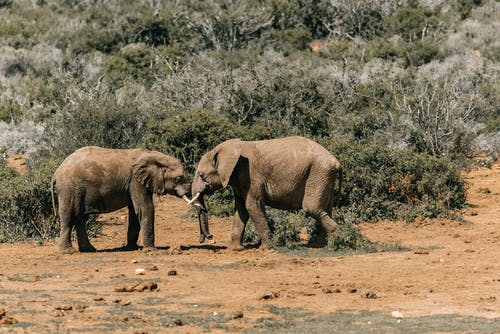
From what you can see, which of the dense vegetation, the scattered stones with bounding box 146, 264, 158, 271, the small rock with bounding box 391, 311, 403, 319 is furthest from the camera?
the dense vegetation

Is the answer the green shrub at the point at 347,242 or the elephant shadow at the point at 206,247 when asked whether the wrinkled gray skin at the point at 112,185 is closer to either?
the elephant shadow at the point at 206,247

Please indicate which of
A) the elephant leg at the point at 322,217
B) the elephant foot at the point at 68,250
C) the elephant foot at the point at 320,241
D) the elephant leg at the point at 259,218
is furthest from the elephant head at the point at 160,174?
the elephant foot at the point at 320,241

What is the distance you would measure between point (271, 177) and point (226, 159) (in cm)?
69

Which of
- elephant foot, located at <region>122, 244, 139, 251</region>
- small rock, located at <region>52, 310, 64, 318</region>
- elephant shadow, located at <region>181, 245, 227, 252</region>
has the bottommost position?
elephant shadow, located at <region>181, 245, 227, 252</region>

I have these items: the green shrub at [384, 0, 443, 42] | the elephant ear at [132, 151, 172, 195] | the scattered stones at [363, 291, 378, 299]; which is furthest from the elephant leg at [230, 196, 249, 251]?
the green shrub at [384, 0, 443, 42]

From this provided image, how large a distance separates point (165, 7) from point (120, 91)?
19750mm

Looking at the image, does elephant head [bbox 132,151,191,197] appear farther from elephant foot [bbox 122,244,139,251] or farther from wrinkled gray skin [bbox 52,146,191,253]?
elephant foot [bbox 122,244,139,251]

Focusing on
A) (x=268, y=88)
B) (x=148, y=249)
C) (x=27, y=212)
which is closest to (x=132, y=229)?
(x=148, y=249)

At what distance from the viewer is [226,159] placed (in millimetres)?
13914

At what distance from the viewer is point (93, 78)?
3397 cm

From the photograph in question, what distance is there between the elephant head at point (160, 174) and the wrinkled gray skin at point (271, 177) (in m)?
0.24

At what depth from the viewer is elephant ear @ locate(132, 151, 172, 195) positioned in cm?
1413

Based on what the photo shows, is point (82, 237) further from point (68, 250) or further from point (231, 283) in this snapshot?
point (231, 283)

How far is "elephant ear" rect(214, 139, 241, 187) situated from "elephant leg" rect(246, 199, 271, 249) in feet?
1.60
